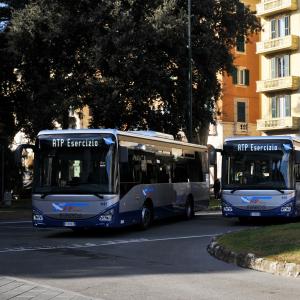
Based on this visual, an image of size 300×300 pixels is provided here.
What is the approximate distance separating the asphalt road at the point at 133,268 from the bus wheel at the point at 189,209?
5.48m

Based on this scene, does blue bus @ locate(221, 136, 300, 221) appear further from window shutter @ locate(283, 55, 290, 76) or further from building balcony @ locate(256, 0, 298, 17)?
building balcony @ locate(256, 0, 298, 17)

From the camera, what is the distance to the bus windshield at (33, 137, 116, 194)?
17.1 meters

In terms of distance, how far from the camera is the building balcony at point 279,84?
50.6 metres

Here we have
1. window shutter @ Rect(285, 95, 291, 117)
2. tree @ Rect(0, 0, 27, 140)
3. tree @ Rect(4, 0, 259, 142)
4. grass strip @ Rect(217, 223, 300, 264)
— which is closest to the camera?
grass strip @ Rect(217, 223, 300, 264)

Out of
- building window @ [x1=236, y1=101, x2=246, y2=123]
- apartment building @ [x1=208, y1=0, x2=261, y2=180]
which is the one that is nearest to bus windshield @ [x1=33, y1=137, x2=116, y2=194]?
apartment building @ [x1=208, y1=0, x2=261, y2=180]

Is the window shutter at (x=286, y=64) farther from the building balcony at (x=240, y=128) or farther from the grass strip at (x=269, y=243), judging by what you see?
the grass strip at (x=269, y=243)

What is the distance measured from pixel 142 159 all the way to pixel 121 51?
Result: 10654 mm

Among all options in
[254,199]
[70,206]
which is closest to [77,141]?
[70,206]

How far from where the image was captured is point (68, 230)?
66.2 feet

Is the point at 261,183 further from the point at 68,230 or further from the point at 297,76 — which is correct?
the point at 297,76

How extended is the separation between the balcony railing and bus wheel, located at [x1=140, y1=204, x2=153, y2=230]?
3209cm

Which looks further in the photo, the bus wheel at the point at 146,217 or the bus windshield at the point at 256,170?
the bus windshield at the point at 256,170

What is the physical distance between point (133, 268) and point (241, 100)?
46537 millimetres

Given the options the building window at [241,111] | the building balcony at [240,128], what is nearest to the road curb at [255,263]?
the building balcony at [240,128]
